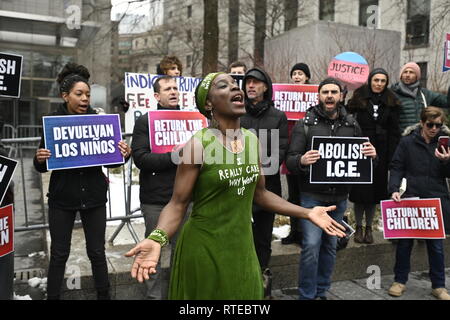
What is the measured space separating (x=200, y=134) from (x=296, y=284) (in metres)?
3.15

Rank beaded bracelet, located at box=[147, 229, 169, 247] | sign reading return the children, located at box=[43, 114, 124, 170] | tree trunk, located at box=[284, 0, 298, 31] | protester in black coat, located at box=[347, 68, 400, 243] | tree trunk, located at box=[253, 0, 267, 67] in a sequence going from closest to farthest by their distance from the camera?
beaded bracelet, located at box=[147, 229, 169, 247] < sign reading return the children, located at box=[43, 114, 124, 170] < protester in black coat, located at box=[347, 68, 400, 243] < tree trunk, located at box=[284, 0, 298, 31] < tree trunk, located at box=[253, 0, 267, 67]

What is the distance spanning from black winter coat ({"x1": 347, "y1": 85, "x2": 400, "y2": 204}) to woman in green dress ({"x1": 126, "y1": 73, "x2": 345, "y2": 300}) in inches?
106

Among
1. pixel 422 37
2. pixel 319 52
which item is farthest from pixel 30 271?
pixel 422 37

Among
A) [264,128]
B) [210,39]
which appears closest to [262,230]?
[264,128]

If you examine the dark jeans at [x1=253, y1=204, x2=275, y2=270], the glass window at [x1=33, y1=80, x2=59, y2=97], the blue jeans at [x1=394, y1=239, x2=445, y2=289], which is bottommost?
the blue jeans at [x1=394, y1=239, x2=445, y2=289]

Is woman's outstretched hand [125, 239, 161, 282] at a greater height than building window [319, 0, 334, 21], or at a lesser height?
lesser

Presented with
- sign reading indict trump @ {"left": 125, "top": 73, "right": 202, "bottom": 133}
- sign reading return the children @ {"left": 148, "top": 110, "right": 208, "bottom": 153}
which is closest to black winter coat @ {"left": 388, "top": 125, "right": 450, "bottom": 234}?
sign reading return the children @ {"left": 148, "top": 110, "right": 208, "bottom": 153}

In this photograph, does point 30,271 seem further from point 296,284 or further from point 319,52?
point 319,52

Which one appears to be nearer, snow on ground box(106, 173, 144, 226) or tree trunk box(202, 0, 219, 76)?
snow on ground box(106, 173, 144, 226)

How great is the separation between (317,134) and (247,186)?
1.96 m

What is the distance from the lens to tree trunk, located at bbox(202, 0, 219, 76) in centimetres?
1018

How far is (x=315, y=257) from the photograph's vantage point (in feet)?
14.4

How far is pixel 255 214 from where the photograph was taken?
15.1ft

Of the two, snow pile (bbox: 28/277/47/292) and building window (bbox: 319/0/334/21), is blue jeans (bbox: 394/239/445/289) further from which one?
building window (bbox: 319/0/334/21)
